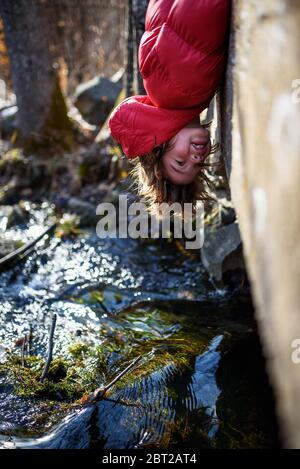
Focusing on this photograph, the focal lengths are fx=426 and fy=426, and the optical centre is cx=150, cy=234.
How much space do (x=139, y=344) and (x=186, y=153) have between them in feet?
4.64

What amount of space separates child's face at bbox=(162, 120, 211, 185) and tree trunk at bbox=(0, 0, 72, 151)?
4.11 metres


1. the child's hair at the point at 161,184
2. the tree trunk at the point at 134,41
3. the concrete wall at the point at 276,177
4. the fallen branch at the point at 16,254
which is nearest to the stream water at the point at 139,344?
the fallen branch at the point at 16,254

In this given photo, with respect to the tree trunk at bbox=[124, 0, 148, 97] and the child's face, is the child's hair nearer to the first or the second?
the child's face

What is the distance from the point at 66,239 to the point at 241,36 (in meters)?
3.70

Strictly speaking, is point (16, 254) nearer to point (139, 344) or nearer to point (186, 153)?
point (139, 344)

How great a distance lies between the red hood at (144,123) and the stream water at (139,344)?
Answer: 141 centimetres

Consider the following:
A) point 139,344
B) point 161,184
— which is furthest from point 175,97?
point 139,344

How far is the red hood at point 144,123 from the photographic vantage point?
8.55 feet

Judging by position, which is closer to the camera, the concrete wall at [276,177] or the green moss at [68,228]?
the concrete wall at [276,177]

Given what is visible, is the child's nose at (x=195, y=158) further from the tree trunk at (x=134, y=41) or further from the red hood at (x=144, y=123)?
the tree trunk at (x=134, y=41)

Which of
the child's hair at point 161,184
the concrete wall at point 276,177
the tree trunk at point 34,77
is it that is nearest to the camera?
the concrete wall at point 276,177

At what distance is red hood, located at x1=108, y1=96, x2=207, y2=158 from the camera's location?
2607 mm

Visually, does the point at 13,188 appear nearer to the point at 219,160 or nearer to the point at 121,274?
the point at 121,274

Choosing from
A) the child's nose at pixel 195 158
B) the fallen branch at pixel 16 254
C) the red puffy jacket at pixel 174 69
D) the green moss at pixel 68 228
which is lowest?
the fallen branch at pixel 16 254
